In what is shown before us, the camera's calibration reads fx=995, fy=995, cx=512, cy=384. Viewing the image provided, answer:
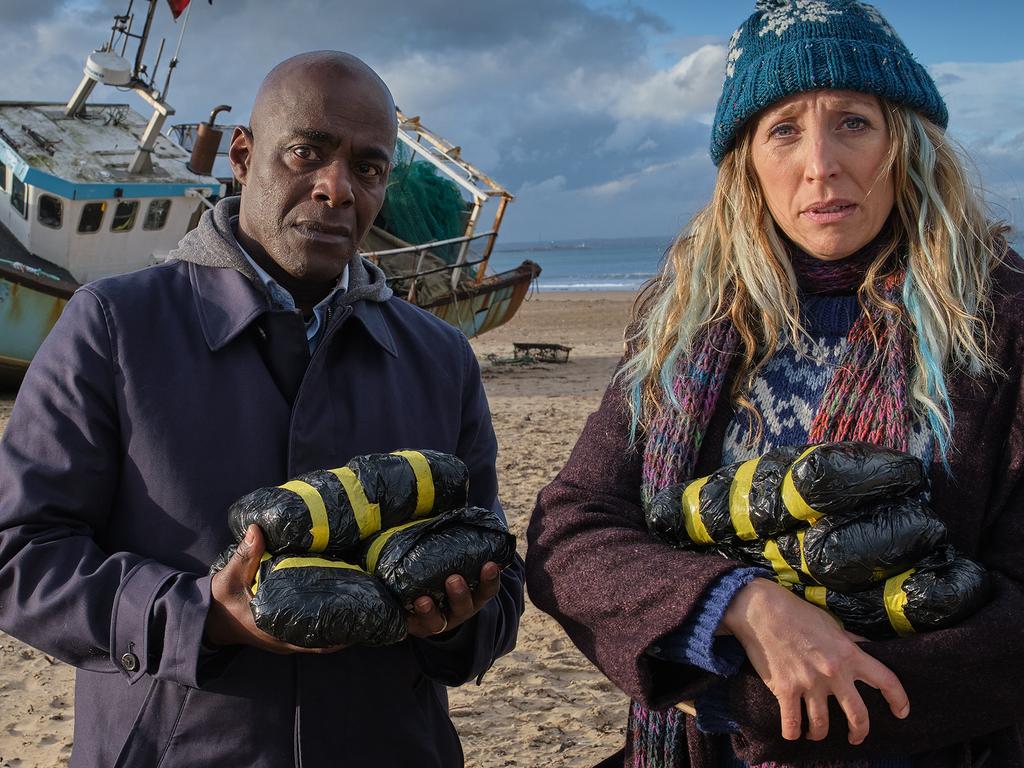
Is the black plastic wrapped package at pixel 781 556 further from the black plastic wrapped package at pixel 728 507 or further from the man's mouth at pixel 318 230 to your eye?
the man's mouth at pixel 318 230

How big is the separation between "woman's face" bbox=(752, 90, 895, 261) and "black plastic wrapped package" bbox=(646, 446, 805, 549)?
1.69 ft

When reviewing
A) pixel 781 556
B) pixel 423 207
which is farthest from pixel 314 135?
pixel 423 207

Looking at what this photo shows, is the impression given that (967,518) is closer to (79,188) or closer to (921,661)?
(921,661)

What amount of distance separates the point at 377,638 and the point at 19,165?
1195 centimetres

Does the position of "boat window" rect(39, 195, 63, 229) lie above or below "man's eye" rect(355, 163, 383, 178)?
below

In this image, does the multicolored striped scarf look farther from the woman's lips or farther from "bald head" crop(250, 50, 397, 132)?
"bald head" crop(250, 50, 397, 132)

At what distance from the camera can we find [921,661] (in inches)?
68.5

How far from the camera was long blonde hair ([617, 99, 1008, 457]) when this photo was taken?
76.7 inches

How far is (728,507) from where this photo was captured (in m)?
1.85

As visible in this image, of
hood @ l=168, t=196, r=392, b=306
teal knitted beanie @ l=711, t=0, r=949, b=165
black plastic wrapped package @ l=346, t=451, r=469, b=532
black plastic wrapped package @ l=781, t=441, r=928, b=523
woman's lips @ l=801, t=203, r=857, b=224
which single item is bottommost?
black plastic wrapped package @ l=346, t=451, r=469, b=532

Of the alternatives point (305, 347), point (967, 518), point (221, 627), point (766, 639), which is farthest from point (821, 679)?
point (305, 347)

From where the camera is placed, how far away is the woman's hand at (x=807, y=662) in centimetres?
172

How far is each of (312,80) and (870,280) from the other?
126 centimetres

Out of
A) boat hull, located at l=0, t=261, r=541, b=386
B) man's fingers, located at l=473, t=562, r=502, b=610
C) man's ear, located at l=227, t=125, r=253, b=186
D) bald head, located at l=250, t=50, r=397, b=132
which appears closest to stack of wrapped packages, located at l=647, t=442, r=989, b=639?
man's fingers, located at l=473, t=562, r=502, b=610
